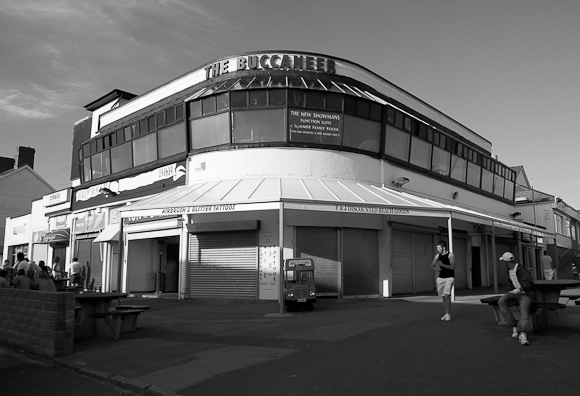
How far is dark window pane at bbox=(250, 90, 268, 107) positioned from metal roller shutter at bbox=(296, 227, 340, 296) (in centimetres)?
454

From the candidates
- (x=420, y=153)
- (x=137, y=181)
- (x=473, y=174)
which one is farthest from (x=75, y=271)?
(x=473, y=174)

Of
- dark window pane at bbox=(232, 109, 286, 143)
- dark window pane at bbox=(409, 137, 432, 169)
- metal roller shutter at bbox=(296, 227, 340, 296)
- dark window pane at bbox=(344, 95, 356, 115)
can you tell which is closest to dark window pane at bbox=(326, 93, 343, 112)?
dark window pane at bbox=(344, 95, 356, 115)

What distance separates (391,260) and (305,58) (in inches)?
318

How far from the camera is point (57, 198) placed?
1096 inches

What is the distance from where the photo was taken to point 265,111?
16516 millimetres

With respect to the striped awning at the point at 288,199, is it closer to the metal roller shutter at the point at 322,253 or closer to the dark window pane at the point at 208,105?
the metal roller shutter at the point at 322,253

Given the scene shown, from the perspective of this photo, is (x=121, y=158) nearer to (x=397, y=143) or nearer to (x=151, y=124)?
(x=151, y=124)

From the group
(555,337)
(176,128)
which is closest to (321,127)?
(176,128)

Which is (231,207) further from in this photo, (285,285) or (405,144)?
(405,144)

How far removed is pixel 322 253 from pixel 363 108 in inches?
220

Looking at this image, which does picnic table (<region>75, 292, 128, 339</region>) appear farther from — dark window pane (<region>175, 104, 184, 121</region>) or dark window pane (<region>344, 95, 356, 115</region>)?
dark window pane (<region>344, 95, 356, 115</region>)

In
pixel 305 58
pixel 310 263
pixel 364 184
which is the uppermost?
pixel 305 58

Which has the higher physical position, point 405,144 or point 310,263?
point 405,144

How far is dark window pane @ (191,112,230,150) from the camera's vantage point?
16.9m
